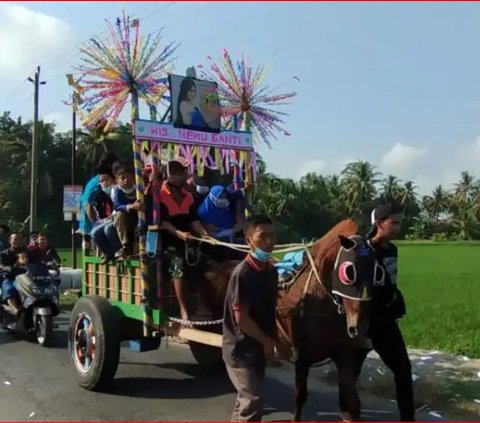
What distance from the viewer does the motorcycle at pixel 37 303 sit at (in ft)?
33.5

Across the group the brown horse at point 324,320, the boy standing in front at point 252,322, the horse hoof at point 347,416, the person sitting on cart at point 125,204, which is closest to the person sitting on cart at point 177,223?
the person sitting on cart at point 125,204

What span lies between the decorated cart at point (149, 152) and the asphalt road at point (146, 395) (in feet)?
1.23

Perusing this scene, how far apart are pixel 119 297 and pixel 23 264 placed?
4.27 m

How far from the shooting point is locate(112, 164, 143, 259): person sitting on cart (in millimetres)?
6891

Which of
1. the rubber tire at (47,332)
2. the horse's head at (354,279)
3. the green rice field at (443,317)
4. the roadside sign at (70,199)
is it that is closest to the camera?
the horse's head at (354,279)

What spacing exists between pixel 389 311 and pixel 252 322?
164 cm

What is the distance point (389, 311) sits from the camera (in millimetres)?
5512

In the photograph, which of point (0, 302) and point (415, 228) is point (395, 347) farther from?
point (415, 228)

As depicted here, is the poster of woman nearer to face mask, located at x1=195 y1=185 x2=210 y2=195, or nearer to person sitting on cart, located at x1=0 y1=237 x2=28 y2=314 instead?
face mask, located at x1=195 y1=185 x2=210 y2=195

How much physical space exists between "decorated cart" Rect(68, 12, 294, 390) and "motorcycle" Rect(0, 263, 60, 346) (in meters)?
2.77

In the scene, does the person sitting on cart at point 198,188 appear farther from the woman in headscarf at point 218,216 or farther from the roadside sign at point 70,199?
the roadside sign at point 70,199

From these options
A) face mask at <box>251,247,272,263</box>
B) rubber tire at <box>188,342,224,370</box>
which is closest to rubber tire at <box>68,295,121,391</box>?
rubber tire at <box>188,342,224,370</box>

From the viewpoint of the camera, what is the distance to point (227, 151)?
7.46m

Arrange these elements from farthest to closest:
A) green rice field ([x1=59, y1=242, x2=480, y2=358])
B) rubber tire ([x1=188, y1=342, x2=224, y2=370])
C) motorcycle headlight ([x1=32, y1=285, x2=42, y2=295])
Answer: motorcycle headlight ([x1=32, y1=285, x2=42, y2=295])
green rice field ([x1=59, y1=242, x2=480, y2=358])
rubber tire ([x1=188, y1=342, x2=224, y2=370])
